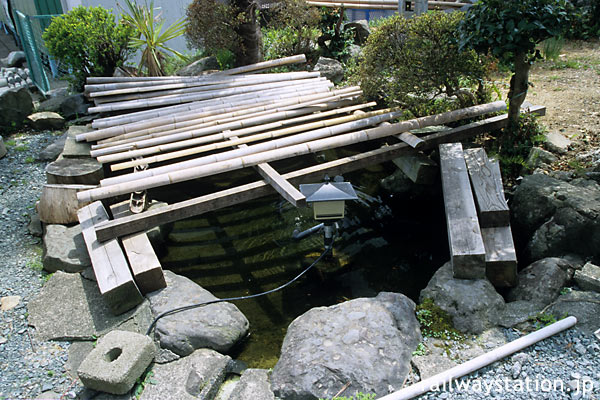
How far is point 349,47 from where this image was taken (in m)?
10.6

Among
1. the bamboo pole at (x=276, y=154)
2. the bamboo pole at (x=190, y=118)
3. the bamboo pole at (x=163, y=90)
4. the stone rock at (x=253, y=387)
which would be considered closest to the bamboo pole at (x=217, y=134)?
the bamboo pole at (x=190, y=118)

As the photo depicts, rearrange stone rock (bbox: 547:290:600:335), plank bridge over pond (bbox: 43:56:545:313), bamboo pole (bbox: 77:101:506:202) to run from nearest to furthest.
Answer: stone rock (bbox: 547:290:600:335)
plank bridge over pond (bbox: 43:56:545:313)
bamboo pole (bbox: 77:101:506:202)

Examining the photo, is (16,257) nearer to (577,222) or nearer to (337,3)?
(577,222)

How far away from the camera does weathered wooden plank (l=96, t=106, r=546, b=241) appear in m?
4.75

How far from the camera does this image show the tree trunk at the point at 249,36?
929 cm

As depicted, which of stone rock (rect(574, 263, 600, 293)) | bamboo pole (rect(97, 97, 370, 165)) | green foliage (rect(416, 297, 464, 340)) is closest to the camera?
green foliage (rect(416, 297, 464, 340))

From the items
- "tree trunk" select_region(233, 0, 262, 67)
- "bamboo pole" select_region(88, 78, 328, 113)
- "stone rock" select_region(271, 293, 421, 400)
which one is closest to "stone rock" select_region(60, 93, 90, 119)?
"bamboo pole" select_region(88, 78, 328, 113)

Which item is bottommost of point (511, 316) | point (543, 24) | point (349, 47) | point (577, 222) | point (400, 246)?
point (400, 246)

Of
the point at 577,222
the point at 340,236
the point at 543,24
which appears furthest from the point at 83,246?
the point at 543,24

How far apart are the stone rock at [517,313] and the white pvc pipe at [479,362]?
302 millimetres

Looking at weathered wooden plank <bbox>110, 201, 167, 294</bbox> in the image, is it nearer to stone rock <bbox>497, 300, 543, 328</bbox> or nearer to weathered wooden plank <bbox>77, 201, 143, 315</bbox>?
weathered wooden plank <bbox>77, 201, 143, 315</bbox>

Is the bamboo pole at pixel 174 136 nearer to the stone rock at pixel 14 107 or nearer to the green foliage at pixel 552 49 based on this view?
the stone rock at pixel 14 107

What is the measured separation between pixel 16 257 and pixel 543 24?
6.91 meters

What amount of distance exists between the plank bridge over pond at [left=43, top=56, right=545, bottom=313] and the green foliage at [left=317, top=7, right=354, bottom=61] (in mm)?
1934
